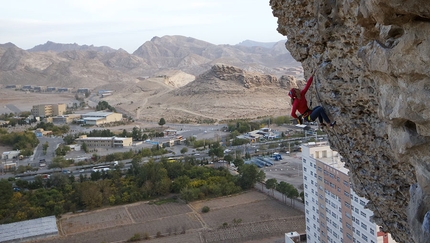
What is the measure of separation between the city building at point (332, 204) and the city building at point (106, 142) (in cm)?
2190

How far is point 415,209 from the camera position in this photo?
2.55 metres

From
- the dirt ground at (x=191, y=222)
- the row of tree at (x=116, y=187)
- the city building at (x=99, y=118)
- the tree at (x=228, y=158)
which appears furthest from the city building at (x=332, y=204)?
the city building at (x=99, y=118)

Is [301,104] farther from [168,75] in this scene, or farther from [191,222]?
[168,75]

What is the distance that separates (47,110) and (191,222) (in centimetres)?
3904

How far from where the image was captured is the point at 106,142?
112 ft

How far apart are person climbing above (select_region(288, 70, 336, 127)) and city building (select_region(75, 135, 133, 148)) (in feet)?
99.9

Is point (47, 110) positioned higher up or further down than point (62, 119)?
higher up

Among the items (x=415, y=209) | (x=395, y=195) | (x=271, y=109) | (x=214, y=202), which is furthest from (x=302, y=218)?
(x=271, y=109)

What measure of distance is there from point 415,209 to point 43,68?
107m

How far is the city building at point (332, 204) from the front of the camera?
1109 centimetres

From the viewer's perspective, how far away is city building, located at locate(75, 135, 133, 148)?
33.7m

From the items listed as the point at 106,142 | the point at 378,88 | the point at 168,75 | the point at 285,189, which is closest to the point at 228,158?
the point at 285,189

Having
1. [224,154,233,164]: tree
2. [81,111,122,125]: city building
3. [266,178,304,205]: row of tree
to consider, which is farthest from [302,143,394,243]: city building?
[81,111,122,125]: city building

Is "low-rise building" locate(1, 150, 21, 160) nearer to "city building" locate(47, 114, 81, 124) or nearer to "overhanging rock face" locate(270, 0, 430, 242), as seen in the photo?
"city building" locate(47, 114, 81, 124)
